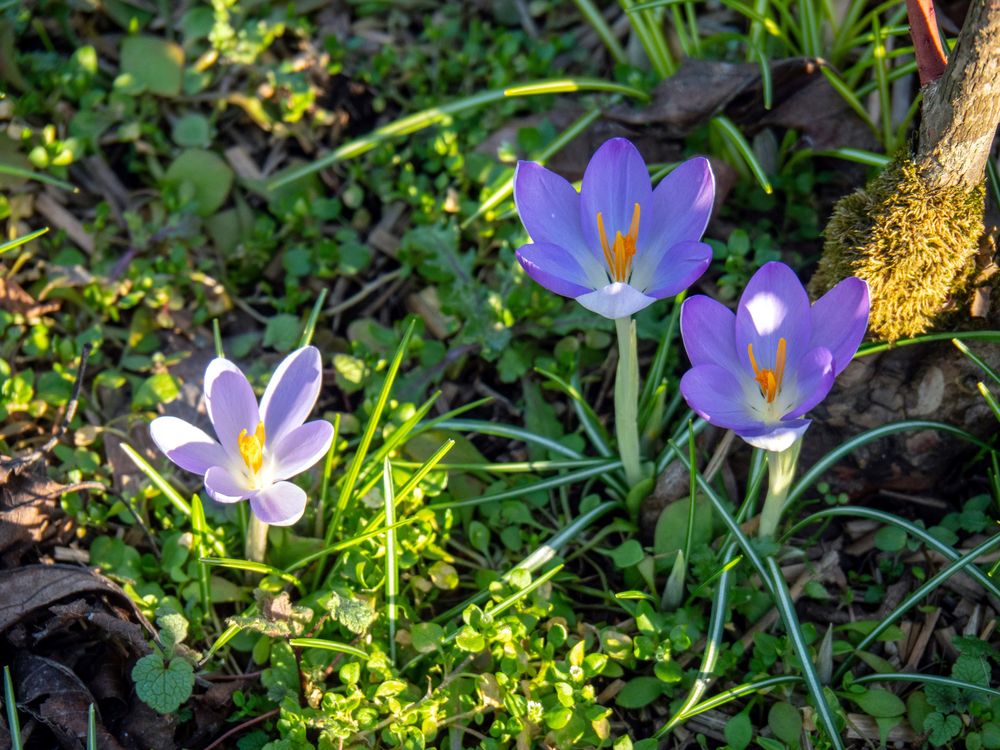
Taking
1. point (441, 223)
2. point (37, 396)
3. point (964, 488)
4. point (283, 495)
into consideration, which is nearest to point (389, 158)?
point (441, 223)

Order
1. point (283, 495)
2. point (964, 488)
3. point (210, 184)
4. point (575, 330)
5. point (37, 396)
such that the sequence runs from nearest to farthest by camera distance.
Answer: point (283, 495)
point (964, 488)
point (37, 396)
point (575, 330)
point (210, 184)

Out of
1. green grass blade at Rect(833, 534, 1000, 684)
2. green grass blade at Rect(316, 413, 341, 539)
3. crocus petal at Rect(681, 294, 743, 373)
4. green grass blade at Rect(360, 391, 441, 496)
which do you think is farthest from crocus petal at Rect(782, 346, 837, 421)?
green grass blade at Rect(316, 413, 341, 539)

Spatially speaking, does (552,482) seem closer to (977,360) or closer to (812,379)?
(812,379)

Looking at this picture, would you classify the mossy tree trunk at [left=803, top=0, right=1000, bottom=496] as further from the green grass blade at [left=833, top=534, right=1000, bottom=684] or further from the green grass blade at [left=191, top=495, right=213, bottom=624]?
the green grass blade at [left=191, top=495, right=213, bottom=624]

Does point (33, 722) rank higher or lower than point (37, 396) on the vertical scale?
lower

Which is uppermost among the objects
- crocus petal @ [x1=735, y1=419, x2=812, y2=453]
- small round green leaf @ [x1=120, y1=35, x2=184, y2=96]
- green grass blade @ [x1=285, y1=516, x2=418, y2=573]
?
small round green leaf @ [x1=120, y1=35, x2=184, y2=96]

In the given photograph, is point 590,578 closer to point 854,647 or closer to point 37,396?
point 854,647

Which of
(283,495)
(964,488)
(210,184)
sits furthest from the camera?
(210,184)
